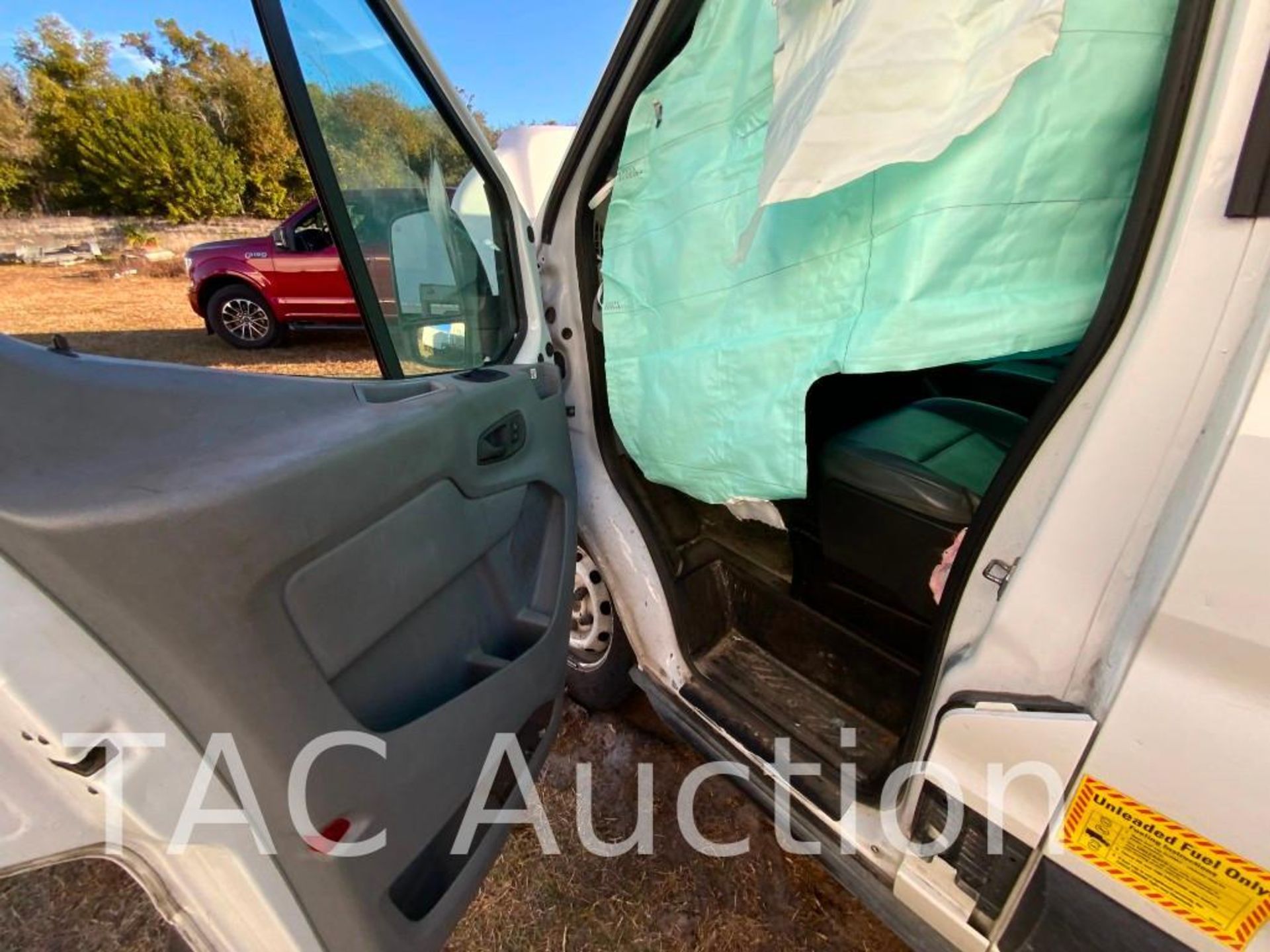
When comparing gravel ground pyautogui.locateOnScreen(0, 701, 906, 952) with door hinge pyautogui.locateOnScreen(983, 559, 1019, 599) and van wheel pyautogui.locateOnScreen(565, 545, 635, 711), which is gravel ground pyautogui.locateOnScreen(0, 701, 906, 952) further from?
door hinge pyautogui.locateOnScreen(983, 559, 1019, 599)

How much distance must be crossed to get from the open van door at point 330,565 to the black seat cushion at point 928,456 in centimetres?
77

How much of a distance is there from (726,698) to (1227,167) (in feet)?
4.60

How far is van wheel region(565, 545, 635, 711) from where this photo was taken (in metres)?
1.93

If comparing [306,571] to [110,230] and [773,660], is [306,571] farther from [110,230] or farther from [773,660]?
[110,230]

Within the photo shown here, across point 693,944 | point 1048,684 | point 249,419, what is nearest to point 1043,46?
point 1048,684

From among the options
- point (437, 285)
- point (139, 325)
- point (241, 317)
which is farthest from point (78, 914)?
point (241, 317)

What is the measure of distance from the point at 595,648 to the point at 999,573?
1367mm

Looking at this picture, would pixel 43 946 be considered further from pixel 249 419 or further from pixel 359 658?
pixel 249 419

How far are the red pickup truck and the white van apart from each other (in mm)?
5315

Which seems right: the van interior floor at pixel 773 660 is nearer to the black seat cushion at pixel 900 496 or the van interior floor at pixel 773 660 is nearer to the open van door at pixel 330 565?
the black seat cushion at pixel 900 496

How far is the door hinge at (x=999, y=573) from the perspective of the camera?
916 mm

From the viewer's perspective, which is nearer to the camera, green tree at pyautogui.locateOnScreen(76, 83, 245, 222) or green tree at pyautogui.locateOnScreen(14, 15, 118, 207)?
green tree at pyautogui.locateOnScreen(14, 15, 118, 207)

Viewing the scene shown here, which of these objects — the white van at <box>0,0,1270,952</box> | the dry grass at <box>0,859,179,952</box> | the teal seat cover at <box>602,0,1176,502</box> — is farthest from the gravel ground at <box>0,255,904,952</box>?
the teal seat cover at <box>602,0,1176,502</box>

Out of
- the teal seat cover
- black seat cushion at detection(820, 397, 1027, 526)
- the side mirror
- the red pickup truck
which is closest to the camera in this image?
the teal seat cover
